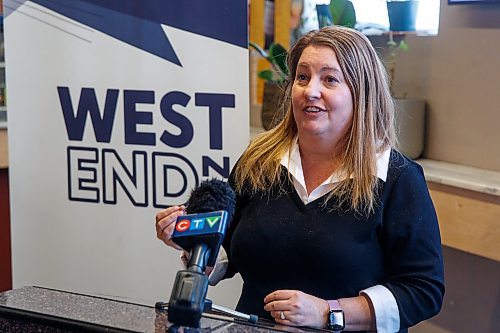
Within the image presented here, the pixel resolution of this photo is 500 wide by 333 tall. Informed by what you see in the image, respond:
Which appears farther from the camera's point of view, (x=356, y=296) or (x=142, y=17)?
(x=142, y=17)

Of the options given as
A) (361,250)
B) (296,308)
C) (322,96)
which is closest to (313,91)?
(322,96)

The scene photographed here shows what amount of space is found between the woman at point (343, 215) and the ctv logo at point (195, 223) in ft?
1.50

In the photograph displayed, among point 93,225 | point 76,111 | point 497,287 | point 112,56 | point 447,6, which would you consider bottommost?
point 497,287

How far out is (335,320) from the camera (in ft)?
4.40

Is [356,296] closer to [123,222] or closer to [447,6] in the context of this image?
[123,222]

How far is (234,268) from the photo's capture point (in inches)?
63.4

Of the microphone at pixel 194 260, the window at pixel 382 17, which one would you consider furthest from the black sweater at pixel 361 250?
the window at pixel 382 17

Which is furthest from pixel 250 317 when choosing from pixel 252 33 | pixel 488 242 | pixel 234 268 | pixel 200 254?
pixel 252 33

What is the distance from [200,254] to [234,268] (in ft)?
2.50

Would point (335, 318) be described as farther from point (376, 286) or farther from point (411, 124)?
point (411, 124)

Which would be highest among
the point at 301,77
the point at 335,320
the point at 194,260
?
the point at 301,77

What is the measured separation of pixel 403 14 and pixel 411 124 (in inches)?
15.4

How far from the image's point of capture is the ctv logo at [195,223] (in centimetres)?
87

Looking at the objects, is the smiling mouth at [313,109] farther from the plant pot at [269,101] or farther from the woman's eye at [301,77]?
the plant pot at [269,101]
